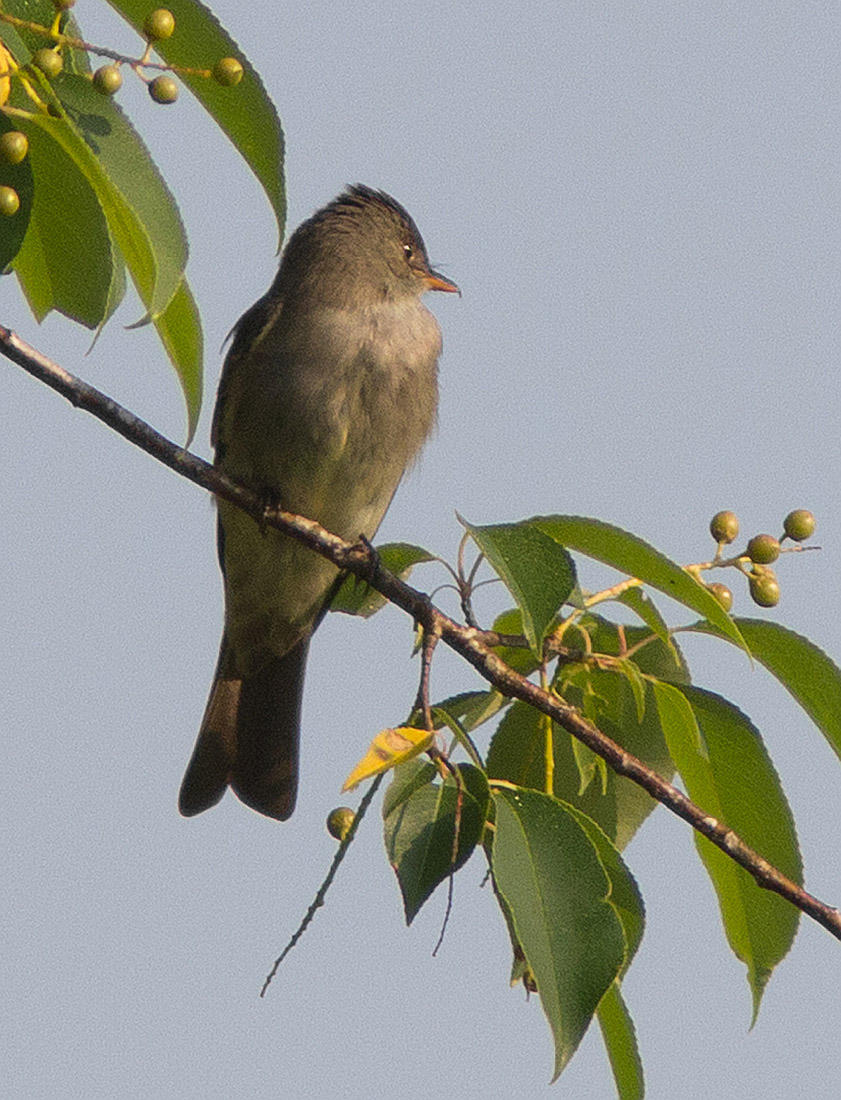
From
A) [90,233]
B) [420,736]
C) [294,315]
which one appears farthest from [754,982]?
[294,315]

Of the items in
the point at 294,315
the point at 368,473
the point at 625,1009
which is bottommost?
the point at 625,1009

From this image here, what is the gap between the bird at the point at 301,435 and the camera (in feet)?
16.9

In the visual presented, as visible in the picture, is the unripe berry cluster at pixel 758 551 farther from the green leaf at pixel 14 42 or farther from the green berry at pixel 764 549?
the green leaf at pixel 14 42

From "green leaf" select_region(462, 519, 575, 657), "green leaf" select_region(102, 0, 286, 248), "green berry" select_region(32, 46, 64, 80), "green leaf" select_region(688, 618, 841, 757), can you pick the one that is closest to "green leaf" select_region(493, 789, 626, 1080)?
"green leaf" select_region(462, 519, 575, 657)

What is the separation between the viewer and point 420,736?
2.58 m

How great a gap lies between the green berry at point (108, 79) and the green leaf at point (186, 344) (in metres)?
0.60

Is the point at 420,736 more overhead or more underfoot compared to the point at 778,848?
more underfoot

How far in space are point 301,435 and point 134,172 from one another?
2323 mm

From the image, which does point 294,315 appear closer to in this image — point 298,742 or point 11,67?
point 298,742

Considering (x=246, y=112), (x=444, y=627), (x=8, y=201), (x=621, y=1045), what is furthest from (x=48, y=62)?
(x=621, y=1045)

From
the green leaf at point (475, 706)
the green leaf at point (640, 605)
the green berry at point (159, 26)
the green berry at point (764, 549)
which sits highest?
the green berry at point (159, 26)

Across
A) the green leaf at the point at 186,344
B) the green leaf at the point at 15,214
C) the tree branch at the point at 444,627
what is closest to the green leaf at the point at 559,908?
the tree branch at the point at 444,627

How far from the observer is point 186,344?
330 centimetres

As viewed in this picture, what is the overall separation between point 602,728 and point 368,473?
204 centimetres
